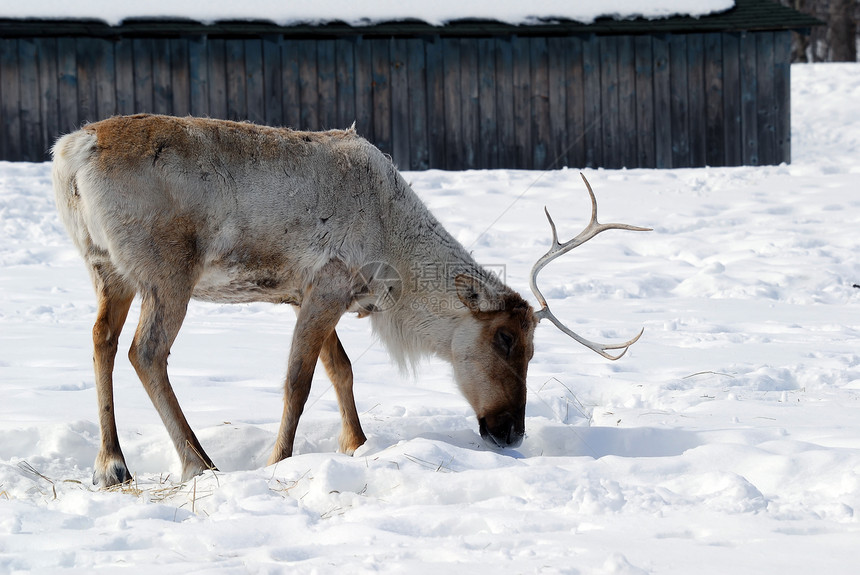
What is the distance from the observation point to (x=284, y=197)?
4203mm

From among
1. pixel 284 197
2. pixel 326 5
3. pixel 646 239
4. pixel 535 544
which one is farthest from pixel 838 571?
pixel 326 5

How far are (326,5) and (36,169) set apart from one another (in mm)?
4389

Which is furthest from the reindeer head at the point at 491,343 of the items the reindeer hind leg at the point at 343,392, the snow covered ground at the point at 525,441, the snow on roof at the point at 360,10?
the snow on roof at the point at 360,10

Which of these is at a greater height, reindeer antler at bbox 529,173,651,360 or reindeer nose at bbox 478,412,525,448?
reindeer antler at bbox 529,173,651,360

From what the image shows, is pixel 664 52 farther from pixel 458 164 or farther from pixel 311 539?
pixel 311 539

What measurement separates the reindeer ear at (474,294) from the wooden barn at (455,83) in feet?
27.5

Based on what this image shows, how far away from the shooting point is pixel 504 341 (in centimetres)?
444

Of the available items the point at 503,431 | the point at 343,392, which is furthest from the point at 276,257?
the point at 503,431

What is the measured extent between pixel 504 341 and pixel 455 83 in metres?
8.85

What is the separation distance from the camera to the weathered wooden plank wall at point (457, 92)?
12.2 metres

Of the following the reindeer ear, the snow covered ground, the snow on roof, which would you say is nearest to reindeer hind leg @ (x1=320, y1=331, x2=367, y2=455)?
the snow covered ground

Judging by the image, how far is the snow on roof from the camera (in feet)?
39.1

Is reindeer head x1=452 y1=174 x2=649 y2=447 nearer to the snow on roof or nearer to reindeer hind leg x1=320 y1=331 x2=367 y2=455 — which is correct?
reindeer hind leg x1=320 y1=331 x2=367 y2=455

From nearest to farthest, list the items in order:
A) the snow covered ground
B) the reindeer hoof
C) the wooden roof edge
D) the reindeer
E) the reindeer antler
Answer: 1. the snow covered ground
2. the reindeer hoof
3. the reindeer
4. the reindeer antler
5. the wooden roof edge
